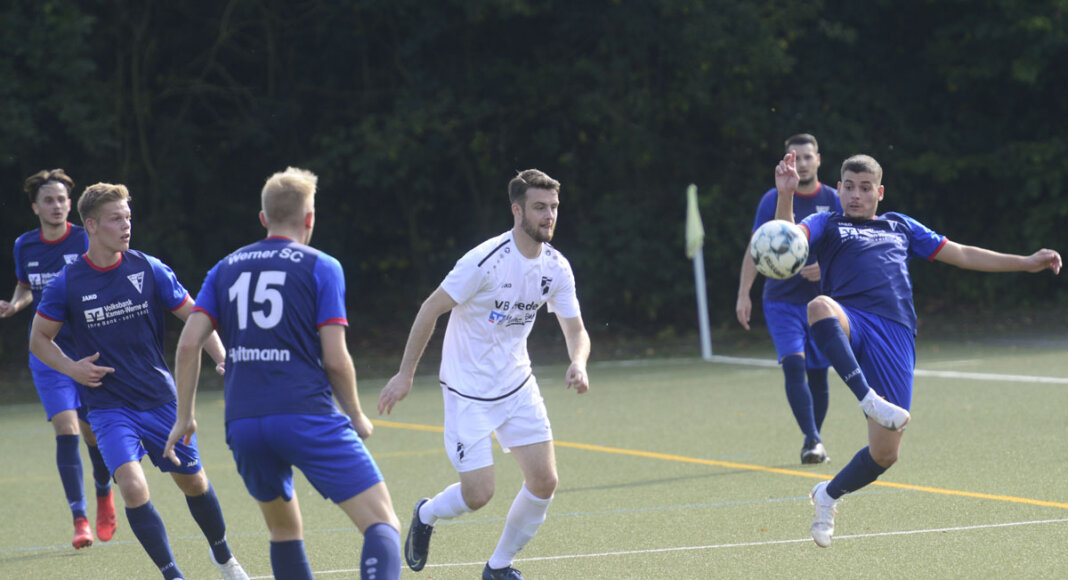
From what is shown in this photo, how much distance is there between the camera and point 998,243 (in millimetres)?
25344

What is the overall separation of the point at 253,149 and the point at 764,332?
10.2 meters

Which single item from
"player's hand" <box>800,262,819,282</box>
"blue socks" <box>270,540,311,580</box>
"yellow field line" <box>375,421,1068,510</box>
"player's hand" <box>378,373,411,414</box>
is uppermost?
"player's hand" <box>378,373,411,414</box>

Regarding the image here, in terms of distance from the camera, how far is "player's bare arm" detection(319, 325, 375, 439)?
183 inches

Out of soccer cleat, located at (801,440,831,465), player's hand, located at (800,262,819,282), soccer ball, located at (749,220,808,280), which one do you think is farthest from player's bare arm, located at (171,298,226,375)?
soccer cleat, located at (801,440,831,465)

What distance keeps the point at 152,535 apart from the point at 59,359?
96 cm

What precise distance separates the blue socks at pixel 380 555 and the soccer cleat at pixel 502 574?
1608 mm

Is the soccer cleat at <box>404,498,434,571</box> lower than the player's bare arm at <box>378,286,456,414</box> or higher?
lower

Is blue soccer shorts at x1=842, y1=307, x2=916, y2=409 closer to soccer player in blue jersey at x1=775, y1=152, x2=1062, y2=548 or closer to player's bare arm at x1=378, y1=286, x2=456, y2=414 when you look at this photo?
soccer player in blue jersey at x1=775, y1=152, x2=1062, y2=548

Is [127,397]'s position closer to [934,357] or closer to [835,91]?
[934,357]

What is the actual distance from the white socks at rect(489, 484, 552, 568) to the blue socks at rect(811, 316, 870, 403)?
63.3 inches

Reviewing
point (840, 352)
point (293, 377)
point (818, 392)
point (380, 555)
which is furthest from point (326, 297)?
point (818, 392)

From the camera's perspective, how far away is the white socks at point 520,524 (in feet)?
20.0

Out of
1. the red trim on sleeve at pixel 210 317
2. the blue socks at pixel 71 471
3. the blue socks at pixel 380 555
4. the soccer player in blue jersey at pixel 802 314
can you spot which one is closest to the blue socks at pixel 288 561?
the blue socks at pixel 380 555

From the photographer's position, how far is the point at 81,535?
7621 mm
